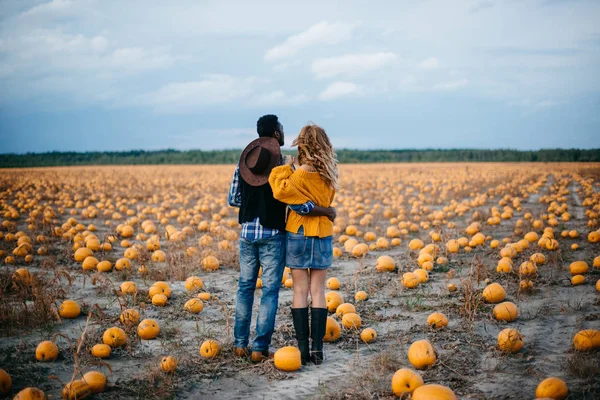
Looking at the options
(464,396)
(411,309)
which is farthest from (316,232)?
(411,309)

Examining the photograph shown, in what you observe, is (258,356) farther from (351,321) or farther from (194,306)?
(194,306)

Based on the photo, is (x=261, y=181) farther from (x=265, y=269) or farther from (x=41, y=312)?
(x=41, y=312)

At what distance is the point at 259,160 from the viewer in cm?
421

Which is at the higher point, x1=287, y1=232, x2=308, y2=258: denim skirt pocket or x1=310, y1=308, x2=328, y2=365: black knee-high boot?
x1=287, y1=232, x2=308, y2=258: denim skirt pocket

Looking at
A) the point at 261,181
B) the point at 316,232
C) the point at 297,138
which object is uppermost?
the point at 297,138

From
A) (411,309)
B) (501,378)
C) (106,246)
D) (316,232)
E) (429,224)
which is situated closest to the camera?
(501,378)

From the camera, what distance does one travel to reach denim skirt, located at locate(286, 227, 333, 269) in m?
4.23

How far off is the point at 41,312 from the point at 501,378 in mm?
4921

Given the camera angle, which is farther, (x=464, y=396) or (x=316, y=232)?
(x=316, y=232)

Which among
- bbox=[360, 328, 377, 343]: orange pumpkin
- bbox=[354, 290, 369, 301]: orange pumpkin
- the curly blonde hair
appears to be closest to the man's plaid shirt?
the curly blonde hair

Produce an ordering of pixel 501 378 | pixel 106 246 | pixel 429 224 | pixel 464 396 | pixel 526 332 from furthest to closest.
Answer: pixel 429 224 → pixel 106 246 → pixel 526 332 → pixel 501 378 → pixel 464 396

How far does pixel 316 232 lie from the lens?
4.22 m

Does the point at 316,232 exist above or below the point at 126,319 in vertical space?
above

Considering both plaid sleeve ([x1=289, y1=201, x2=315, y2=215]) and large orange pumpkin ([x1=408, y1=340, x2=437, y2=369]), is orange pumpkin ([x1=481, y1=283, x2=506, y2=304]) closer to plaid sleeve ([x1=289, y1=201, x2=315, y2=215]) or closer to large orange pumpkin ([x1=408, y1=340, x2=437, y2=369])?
large orange pumpkin ([x1=408, y1=340, x2=437, y2=369])
